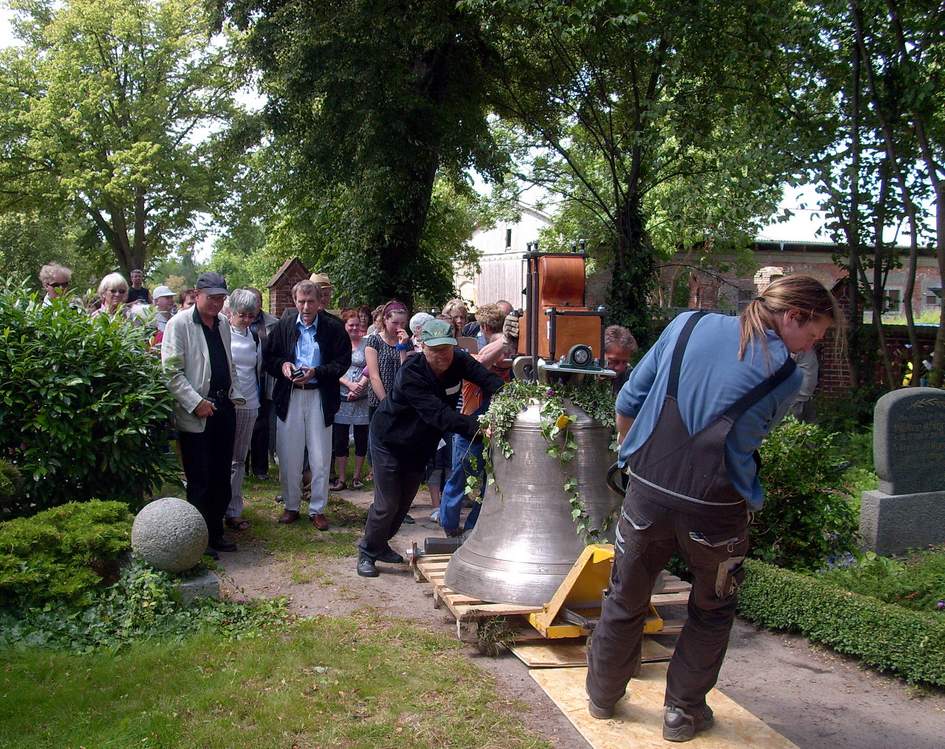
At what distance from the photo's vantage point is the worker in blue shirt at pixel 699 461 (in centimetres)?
389

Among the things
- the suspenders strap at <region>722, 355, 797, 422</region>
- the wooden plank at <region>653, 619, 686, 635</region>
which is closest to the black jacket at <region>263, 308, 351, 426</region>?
the wooden plank at <region>653, 619, 686, 635</region>

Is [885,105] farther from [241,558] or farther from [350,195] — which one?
[241,558]

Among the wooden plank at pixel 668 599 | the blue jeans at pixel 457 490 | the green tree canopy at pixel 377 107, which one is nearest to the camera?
the wooden plank at pixel 668 599

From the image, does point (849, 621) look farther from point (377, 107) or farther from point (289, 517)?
point (377, 107)

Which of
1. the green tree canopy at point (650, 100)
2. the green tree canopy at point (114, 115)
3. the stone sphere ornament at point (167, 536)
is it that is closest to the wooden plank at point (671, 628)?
the stone sphere ornament at point (167, 536)

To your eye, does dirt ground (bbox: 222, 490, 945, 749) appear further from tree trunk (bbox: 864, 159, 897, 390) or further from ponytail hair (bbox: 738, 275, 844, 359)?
tree trunk (bbox: 864, 159, 897, 390)

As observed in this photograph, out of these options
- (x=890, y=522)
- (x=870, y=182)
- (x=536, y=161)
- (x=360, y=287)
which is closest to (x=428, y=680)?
(x=890, y=522)

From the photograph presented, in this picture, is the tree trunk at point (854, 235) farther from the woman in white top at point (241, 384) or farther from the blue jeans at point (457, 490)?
the woman in white top at point (241, 384)

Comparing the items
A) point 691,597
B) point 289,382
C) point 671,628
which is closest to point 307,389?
point 289,382

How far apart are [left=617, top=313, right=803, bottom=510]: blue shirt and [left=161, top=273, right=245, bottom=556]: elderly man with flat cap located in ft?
13.4

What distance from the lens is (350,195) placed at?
51.5 feet

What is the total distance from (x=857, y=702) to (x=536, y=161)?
53.2 feet

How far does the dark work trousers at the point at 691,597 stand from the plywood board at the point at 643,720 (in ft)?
0.44

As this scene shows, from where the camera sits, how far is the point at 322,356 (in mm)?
8078
